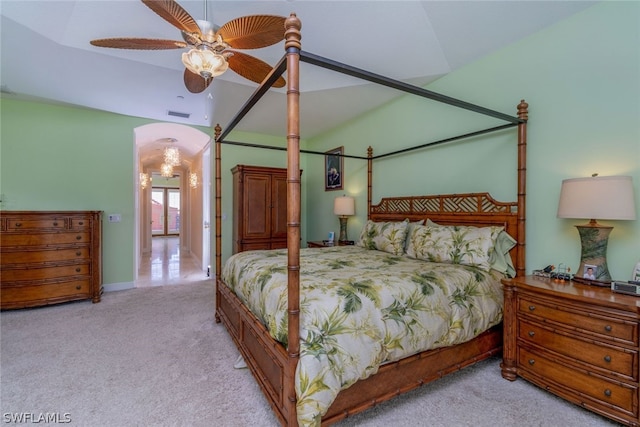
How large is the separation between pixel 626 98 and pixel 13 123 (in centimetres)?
640

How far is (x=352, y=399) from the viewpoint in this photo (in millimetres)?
1572

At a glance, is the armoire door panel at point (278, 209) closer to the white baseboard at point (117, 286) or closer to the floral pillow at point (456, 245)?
the white baseboard at point (117, 286)

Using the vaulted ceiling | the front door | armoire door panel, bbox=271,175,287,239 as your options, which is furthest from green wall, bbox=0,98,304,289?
the front door

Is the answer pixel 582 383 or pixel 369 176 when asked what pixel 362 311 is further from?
pixel 369 176

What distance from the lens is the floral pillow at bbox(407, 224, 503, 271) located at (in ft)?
7.70

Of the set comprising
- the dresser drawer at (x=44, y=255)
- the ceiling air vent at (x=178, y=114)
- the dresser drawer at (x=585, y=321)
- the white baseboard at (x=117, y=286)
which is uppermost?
the ceiling air vent at (x=178, y=114)

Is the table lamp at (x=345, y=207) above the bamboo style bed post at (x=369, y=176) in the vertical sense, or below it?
below

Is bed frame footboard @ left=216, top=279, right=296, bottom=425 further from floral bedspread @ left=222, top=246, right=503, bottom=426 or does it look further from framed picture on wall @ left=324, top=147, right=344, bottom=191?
framed picture on wall @ left=324, top=147, right=344, bottom=191

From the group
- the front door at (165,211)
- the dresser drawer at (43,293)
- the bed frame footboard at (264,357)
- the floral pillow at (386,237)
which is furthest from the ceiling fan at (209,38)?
the front door at (165,211)

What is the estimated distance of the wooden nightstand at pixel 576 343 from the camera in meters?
1.55

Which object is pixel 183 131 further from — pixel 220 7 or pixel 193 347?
pixel 193 347

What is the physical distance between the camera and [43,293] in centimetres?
349

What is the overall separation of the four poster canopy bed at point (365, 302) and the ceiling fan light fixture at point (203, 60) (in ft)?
1.01

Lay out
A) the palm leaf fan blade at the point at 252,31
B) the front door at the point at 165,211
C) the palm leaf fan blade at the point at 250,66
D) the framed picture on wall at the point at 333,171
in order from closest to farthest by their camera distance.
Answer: the palm leaf fan blade at the point at 252,31 → the palm leaf fan blade at the point at 250,66 → the framed picture on wall at the point at 333,171 → the front door at the point at 165,211
